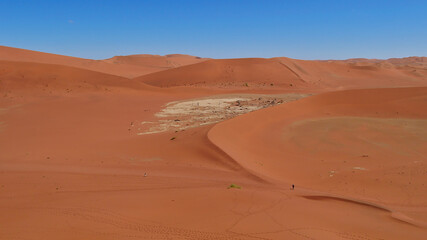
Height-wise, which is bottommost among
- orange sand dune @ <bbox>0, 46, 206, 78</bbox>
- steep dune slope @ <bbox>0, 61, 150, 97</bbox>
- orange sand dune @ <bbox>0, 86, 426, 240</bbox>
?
orange sand dune @ <bbox>0, 86, 426, 240</bbox>

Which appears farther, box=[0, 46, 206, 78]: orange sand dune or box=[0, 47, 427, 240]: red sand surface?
box=[0, 46, 206, 78]: orange sand dune

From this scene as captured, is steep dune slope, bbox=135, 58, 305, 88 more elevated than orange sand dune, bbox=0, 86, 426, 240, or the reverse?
steep dune slope, bbox=135, 58, 305, 88

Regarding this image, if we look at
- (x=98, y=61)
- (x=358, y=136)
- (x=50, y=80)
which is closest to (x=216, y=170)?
(x=358, y=136)

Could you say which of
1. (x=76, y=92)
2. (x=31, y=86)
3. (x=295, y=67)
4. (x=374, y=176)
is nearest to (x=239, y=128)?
(x=374, y=176)

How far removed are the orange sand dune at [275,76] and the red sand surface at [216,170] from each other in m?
13.9

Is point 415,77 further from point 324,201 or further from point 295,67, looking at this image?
point 324,201

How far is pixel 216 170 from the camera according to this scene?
9.31 meters

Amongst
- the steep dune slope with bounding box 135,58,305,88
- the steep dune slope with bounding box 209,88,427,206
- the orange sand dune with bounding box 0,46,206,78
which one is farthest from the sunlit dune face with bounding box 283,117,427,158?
the orange sand dune with bounding box 0,46,206,78

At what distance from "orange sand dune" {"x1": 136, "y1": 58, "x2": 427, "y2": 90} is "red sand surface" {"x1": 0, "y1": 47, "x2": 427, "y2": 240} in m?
13.9

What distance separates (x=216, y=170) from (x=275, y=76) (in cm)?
3013

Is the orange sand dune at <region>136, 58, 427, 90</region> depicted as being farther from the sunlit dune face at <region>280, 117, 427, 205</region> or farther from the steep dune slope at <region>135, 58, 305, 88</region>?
the sunlit dune face at <region>280, 117, 427, 205</region>

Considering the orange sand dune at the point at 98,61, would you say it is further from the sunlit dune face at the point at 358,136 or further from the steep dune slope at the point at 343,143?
the sunlit dune face at the point at 358,136

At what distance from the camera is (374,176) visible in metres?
9.07

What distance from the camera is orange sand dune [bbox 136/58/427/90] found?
3638 cm
